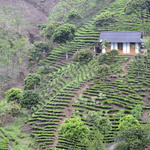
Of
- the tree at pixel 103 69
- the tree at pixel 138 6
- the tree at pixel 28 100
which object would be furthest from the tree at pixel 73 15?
the tree at pixel 28 100

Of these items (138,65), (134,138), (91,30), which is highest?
(91,30)

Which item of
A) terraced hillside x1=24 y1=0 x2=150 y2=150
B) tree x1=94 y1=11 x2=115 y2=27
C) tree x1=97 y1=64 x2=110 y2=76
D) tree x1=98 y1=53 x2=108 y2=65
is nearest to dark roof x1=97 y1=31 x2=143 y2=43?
terraced hillside x1=24 y1=0 x2=150 y2=150

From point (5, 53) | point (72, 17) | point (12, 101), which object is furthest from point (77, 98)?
point (72, 17)

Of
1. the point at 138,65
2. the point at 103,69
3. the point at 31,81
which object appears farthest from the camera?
the point at 138,65

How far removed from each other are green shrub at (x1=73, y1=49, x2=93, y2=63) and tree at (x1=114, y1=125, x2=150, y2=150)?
18.4m

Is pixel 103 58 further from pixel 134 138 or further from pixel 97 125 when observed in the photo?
pixel 134 138

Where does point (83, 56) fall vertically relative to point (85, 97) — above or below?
above

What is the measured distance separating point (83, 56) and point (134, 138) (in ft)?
63.4

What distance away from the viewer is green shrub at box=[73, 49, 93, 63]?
41.7m

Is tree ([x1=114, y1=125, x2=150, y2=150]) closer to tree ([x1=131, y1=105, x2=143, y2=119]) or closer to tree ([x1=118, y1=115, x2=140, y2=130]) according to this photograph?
tree ([x1=118, y1=115, x2=140, y2=130])

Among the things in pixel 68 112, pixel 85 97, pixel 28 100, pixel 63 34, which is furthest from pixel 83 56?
pixel 28 100

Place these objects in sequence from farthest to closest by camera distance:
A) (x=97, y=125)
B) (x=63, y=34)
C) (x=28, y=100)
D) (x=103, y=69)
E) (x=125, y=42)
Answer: (x=63, y=34), (x=125, y=42), (x=103, y=69), (x=28, y=100), (x=97, y=125)

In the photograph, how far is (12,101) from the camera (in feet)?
112

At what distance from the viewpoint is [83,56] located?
137 feet
